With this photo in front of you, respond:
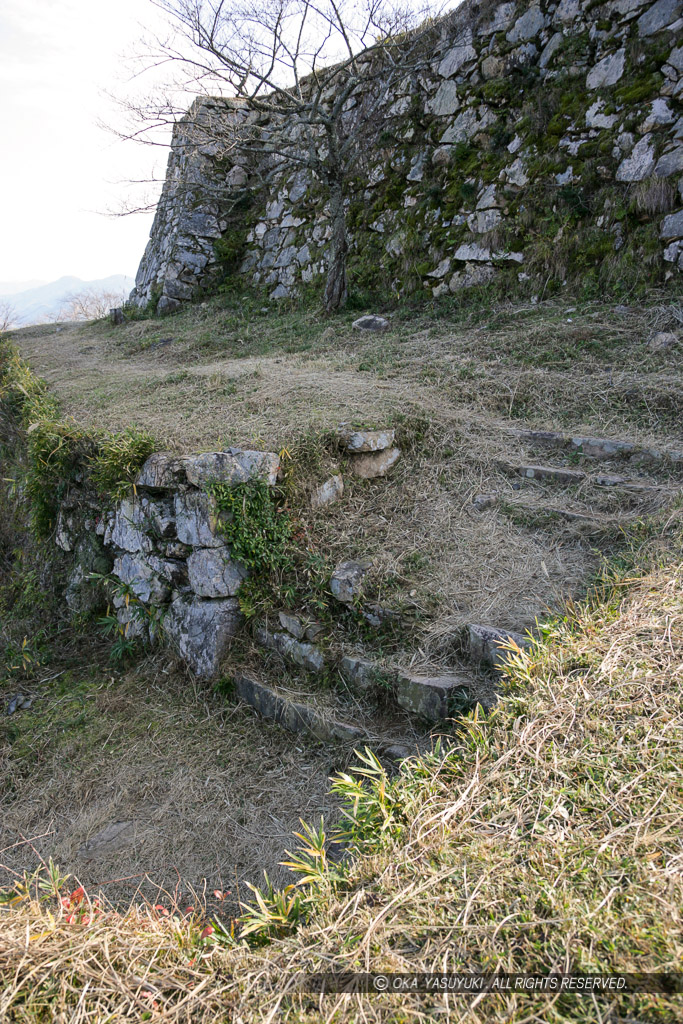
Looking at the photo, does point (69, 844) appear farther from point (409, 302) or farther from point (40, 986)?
point (409, 302)

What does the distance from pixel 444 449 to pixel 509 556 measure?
1.07 meters

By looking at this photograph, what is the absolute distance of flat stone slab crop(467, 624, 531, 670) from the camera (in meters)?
2.52

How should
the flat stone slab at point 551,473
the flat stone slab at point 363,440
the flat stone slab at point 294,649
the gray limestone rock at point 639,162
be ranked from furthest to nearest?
the gray limestone rock at point 639,162, the flat stone slab at point 363,440, the flat stone slab at point 551,473, the flat stone slab at point 294,649

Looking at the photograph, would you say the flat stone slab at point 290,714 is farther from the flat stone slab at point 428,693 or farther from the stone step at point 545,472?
the stone step at point 545,472

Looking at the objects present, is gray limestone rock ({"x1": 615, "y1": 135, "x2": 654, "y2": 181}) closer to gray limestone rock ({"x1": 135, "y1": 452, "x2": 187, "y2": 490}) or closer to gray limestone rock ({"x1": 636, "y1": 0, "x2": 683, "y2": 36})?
gray limestone rock ({"x1": 636, "y1": 0, "x2": 683, "y2": 36})

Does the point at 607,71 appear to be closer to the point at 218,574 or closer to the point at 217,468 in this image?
the point at 217,468

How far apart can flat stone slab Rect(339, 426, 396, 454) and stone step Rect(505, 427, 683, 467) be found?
0.92 m

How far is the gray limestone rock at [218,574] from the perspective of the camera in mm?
3342

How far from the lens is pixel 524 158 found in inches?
240

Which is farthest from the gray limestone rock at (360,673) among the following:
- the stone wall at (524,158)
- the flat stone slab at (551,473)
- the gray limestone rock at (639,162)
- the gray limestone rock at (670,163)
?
the gray limestone rock at (639,162)

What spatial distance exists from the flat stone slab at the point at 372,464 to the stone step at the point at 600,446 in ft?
2.96

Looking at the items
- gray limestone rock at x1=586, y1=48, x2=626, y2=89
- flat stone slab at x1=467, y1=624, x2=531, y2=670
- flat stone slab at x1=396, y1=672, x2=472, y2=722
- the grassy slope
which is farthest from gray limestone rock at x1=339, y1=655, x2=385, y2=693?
gray limestone rock at x1=586, y1=48, x2=626, y2=89

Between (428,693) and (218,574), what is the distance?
1424mm

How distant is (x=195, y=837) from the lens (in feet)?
8.55
